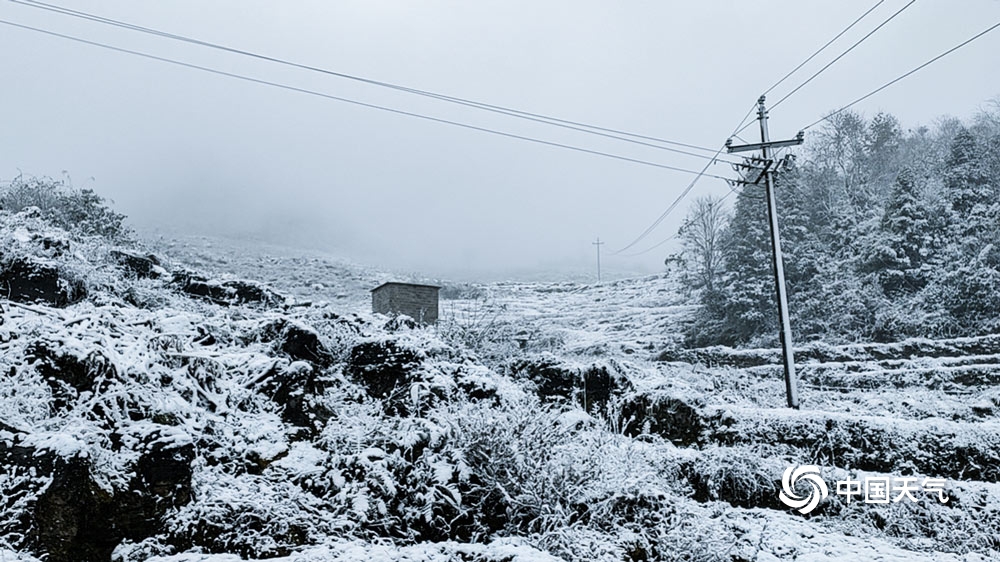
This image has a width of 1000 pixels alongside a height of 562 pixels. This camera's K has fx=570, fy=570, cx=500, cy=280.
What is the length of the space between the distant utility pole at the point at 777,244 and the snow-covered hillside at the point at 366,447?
2976 mm

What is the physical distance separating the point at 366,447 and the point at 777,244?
32.2ft

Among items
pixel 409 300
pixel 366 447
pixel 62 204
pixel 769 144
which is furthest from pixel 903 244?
pixel 62 204

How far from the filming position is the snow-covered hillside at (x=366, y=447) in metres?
3.83

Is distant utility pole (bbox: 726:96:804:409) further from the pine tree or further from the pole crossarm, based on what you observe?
the pine tree

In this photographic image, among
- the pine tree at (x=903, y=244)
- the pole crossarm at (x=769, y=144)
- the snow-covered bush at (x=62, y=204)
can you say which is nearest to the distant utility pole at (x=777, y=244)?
the pole crossarm at (x=769, y=144)

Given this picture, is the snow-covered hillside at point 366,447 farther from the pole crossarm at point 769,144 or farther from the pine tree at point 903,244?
the pine tree at point 903,244

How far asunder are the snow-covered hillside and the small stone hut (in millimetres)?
3792

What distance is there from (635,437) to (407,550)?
4.17 m

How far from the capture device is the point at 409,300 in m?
12.5

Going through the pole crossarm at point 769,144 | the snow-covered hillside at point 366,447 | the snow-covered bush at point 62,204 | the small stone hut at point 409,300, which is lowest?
the snow-covered hillside at point 366,447

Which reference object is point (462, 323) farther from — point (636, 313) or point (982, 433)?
point (636, 313)

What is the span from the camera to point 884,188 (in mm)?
34875

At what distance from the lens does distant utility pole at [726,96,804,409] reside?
10.8 meters

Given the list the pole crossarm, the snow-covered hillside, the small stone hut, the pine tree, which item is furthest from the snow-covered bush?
the pine tree
